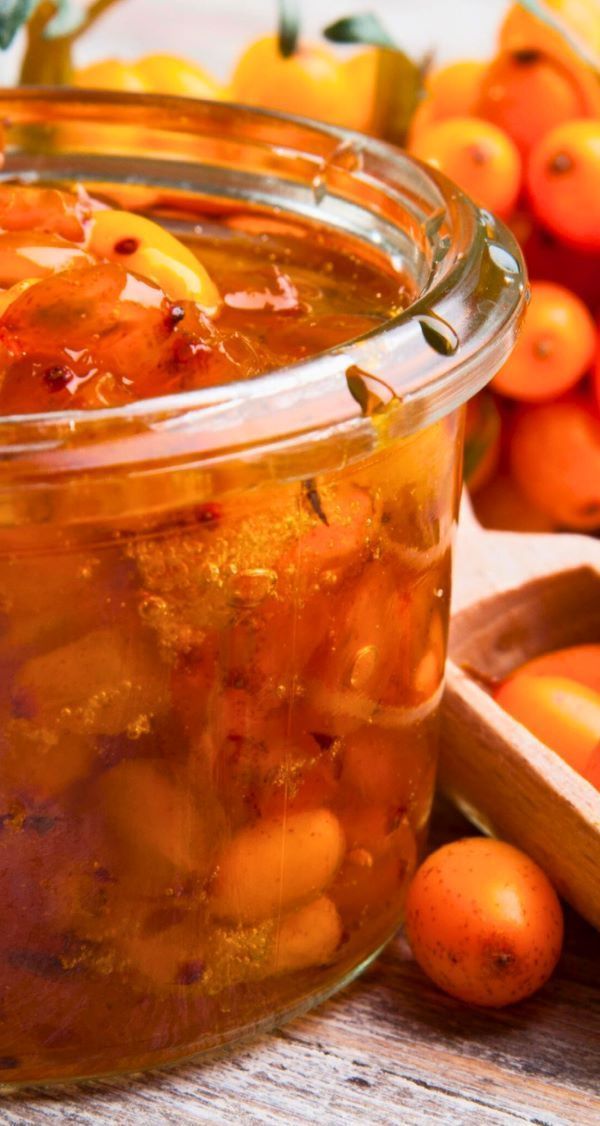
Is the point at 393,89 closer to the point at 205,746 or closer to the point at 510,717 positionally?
the point at 510,717

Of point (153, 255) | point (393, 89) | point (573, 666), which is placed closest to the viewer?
point (153, 255)

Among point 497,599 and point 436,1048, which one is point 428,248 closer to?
point 497,599

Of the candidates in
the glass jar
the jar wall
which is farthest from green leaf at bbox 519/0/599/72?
the jar wall

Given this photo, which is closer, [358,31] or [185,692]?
[185,692]

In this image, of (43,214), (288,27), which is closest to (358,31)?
(288,27)

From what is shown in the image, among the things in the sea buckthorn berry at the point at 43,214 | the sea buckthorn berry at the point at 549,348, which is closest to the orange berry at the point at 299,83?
the sea buckthorn berry at the point at 549,348

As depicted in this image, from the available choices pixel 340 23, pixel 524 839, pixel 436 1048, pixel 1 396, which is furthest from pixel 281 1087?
pixel 340 23
